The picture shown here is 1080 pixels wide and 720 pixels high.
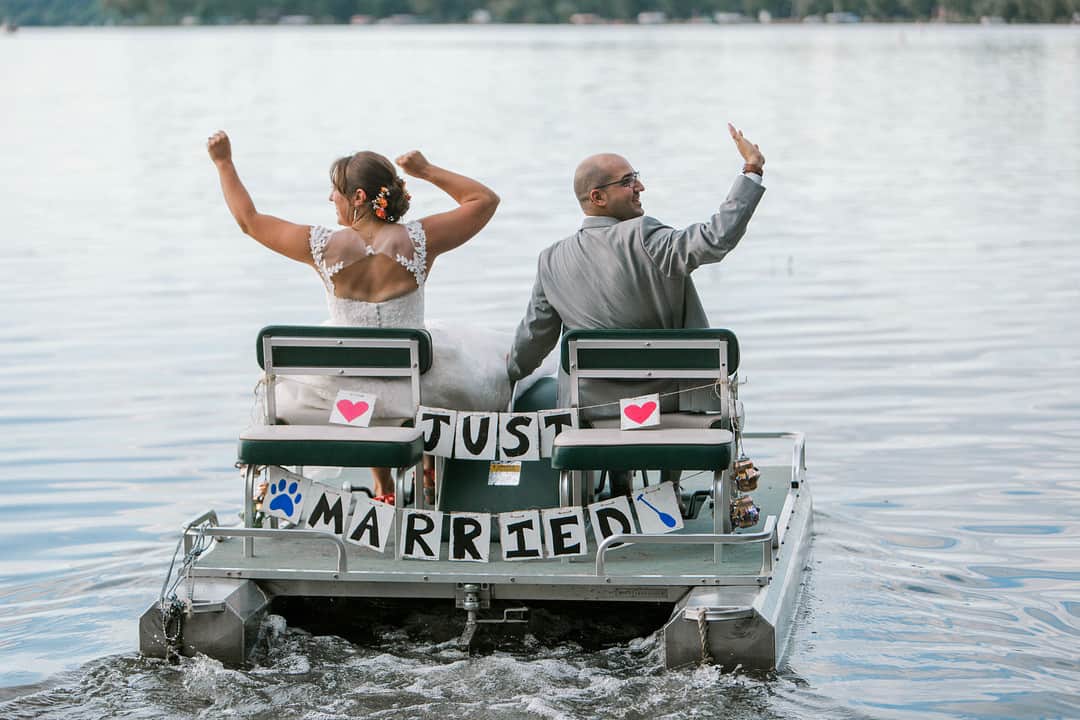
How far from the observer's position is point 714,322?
1484 centimetres

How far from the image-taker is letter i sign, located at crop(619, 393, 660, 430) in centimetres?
650

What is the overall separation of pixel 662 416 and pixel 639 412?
0.18m

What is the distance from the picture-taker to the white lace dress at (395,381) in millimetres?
6820

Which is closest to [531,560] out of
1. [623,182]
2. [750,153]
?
[623,182]

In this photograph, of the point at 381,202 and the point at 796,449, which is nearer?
the point at 381,202

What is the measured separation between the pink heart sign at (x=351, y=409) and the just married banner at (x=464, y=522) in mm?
282

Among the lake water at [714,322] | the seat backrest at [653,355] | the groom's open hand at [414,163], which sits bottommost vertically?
the lake water at [714,322]

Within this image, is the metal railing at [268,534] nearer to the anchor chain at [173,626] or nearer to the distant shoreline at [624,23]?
the anchor chain at [173,626]

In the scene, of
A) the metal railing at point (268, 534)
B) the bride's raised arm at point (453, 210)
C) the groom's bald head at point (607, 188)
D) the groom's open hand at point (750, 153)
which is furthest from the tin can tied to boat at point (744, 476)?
the metal railing at point (268, 534)

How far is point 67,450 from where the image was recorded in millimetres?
10781

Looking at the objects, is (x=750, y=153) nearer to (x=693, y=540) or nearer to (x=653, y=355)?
(x=653, y=355)

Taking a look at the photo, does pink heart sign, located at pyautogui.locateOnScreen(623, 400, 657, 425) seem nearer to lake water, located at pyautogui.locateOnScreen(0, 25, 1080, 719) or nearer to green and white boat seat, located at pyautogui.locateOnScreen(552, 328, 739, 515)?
green and white boat seat, located at pyautogui.locateOnScreen(552, 328, 739, 515)

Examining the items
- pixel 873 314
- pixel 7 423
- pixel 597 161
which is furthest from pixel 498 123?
pixel 597 161

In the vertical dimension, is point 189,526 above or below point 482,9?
below
